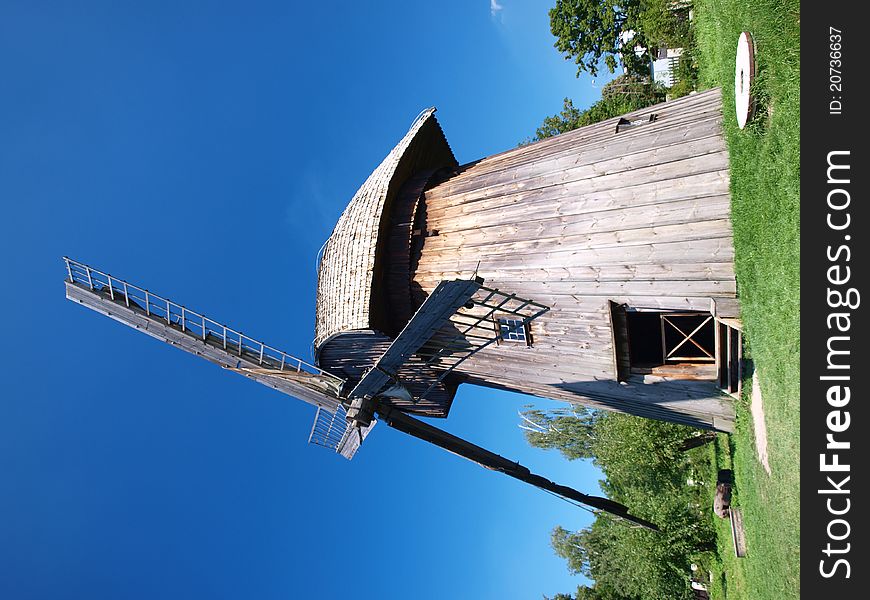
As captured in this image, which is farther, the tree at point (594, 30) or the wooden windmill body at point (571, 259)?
the tree at point (594, 30)

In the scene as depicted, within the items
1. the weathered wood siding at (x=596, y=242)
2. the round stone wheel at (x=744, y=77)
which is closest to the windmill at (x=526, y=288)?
the weathered wood siding at (x=596, y=242)

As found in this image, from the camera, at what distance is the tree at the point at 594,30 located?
1168 inches

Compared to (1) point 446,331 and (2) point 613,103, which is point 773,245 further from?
(2) point 613,103

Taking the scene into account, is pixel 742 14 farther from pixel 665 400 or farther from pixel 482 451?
pixel 482 451

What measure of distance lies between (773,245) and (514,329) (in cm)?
552

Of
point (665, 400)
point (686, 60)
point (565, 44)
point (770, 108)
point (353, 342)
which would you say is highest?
point (565, 44)

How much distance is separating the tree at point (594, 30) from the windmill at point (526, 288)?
20.0m

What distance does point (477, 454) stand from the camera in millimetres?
13984

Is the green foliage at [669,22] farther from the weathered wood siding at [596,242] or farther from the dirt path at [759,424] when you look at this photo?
the dirt path at [759,424]

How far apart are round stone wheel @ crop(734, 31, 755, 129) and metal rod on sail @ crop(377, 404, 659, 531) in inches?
365

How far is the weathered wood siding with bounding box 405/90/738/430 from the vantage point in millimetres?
9195

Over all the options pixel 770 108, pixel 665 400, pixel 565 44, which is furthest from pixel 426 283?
pixel 565 44

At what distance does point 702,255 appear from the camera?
9055mm

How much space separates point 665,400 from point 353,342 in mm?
6718
